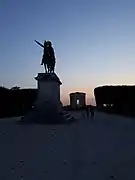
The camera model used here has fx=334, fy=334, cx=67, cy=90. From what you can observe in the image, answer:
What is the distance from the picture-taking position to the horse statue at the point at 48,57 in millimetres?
26734

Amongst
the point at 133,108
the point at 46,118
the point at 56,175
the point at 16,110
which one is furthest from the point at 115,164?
the point at 16,110

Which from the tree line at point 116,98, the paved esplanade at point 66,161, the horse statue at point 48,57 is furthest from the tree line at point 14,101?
the paved esplanade at point 66,161

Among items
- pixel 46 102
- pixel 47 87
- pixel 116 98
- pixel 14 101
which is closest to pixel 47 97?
pixel 46 102

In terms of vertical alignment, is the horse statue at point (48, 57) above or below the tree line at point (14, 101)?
above

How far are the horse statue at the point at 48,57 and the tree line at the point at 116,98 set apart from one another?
16.7 metres

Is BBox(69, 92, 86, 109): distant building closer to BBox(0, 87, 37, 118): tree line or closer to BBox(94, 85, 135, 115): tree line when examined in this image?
BBox(94, 85, 135, 115): tree line

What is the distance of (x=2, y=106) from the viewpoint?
147ft

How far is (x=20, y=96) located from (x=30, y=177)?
45371 mm

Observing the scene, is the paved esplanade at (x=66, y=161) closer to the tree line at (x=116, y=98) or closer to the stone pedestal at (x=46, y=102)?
the stone pedestal at (x=46, y=102)

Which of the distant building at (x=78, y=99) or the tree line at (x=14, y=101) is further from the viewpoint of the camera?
the distant building at (x=78, y=99)

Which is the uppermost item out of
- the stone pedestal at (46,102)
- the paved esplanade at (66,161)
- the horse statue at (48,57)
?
the horse statue at (48,57)

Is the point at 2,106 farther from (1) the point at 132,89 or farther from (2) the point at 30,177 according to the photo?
(2) the point at 30,177

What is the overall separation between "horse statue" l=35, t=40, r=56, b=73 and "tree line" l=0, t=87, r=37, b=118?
18133 mm

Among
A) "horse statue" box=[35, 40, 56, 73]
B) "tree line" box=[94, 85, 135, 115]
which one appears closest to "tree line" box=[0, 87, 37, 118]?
"tree line" box=[94, 85, 135, 115]
